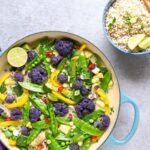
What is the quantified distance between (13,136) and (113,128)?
32 cm

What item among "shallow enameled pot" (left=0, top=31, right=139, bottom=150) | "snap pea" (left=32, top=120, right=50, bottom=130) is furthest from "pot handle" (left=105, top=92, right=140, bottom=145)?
"snap pea" (left=32, top=120, right=50, bottom=130)

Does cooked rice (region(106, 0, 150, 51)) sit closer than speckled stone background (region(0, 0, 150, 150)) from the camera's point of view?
Yes

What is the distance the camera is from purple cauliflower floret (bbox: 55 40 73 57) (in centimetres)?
158

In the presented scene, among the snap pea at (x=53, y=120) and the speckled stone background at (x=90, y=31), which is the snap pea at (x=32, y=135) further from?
the speckled stone background at (x=90, y=31)

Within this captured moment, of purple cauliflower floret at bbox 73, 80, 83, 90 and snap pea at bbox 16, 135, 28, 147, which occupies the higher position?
purple cauliflower floret at bbox 73, 80, 83, 90

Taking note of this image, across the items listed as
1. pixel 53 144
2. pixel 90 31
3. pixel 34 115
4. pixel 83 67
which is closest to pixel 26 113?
pixel 34 115

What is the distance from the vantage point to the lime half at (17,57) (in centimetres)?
158

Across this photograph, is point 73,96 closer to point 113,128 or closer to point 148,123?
point 113,128

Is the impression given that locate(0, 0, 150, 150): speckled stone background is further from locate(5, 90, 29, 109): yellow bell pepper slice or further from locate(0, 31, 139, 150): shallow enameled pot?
locate(5, 90, 29, 109): yellow bell pepper slice

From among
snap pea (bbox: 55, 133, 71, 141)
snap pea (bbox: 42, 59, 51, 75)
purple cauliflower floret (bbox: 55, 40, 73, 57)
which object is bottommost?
snap pea (bbox: 55, 133, 71, 141)

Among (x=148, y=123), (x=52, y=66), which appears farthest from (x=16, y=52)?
(x=148, y=123)

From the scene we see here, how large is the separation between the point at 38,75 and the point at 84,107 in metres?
0.18

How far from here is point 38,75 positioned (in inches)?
62.2

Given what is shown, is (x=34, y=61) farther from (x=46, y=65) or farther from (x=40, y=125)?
(x=40, y=125)
